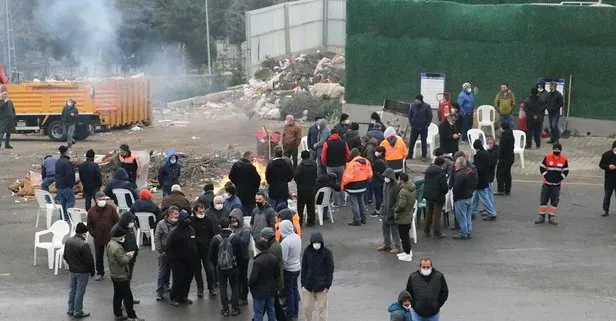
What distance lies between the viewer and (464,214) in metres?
18.9

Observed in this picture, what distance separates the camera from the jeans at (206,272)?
16125 mm

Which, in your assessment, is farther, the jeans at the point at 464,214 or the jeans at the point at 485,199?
the jeans at the point at 485,199

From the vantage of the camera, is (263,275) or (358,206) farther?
(358,206)

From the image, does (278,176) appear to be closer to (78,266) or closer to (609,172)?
(78,266)

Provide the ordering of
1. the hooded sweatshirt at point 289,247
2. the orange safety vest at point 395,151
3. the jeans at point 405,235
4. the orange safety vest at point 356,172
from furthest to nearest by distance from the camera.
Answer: the orange safety vest at point 395,151 → the orange safety vest at point 356,172 → the jeans at point 405,235 → the hooded sweatshirt at point 289,247

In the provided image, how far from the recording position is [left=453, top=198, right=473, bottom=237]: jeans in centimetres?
1886

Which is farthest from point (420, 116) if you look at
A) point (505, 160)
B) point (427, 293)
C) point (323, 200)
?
point (427, 293)

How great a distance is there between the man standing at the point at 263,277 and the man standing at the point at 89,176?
681 cm

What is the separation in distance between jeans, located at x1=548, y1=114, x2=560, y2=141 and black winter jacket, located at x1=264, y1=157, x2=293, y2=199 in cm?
982

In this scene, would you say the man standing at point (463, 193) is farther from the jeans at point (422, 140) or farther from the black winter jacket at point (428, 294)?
the jeans at point (422, 140)

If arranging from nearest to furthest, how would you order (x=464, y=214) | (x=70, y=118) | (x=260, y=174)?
(x=464, y=214) → (x=260, y=174) → (x=70, y=118)

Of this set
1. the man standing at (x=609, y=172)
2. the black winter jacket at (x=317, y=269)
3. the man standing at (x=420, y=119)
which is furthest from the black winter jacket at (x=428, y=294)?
the man standing at (x=420, y=119)

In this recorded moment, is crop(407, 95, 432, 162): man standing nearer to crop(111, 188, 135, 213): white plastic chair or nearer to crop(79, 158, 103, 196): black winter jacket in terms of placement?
crop(79, 158, 103, 196): black winter jacket

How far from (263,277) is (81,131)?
19707 millimetres
